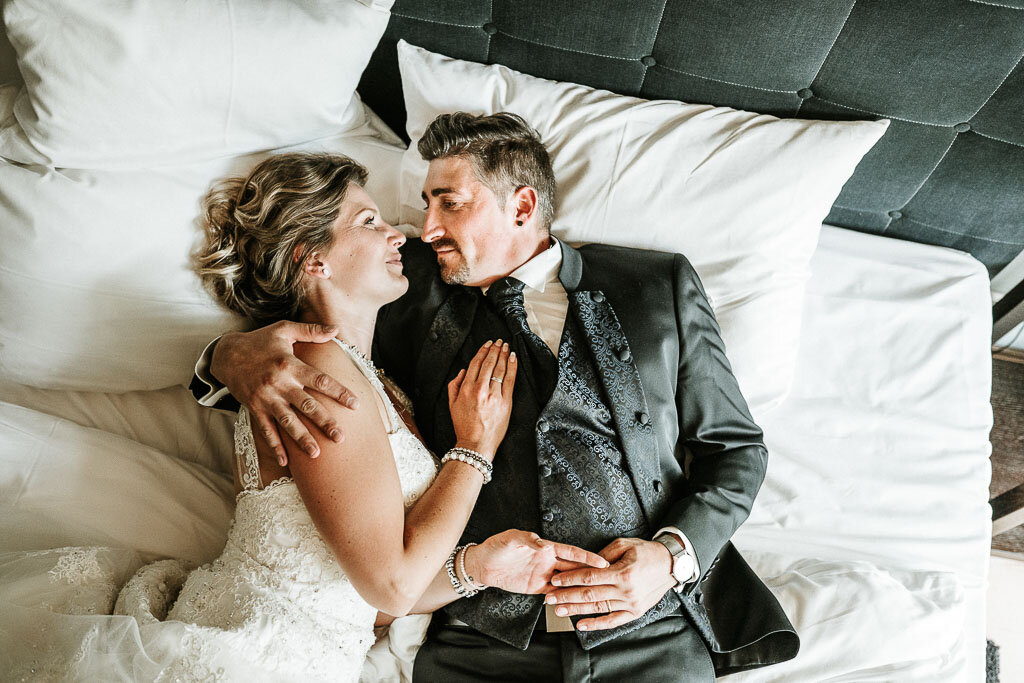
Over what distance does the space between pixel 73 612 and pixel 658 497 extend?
4.58 feet

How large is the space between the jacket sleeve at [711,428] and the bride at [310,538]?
0.35 m

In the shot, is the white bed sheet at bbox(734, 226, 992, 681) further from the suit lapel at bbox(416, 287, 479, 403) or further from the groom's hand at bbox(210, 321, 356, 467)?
the groom's hand at bbox(210, 321, 356, 467)

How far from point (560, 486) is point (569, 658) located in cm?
40

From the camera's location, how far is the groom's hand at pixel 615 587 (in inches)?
62.7

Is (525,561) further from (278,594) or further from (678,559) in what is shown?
(278,594)

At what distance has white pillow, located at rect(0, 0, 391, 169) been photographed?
1.67 meters

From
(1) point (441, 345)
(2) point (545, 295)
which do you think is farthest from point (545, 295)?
(1) point (441, 345)

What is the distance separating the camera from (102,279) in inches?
69.2

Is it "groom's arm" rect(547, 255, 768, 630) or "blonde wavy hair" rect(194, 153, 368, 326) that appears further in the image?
"blonde wavy hair" rect(194, 153, 368, 326)

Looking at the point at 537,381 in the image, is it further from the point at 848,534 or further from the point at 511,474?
the point at 848,534

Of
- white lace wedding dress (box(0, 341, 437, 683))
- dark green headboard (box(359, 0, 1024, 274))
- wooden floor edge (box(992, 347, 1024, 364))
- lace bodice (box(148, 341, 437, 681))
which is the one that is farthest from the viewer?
wooden floor edge (box(992, 347, 1024, 364))

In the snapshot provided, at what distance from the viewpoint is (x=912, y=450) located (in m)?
2.04

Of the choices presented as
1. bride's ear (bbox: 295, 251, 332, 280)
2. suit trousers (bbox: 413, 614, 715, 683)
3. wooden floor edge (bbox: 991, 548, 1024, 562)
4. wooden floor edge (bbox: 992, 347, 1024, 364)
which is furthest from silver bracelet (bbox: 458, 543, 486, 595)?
wooden floor edge (bbox: 992, 347, 1024, 364)

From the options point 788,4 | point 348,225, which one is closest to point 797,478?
point 788,4
